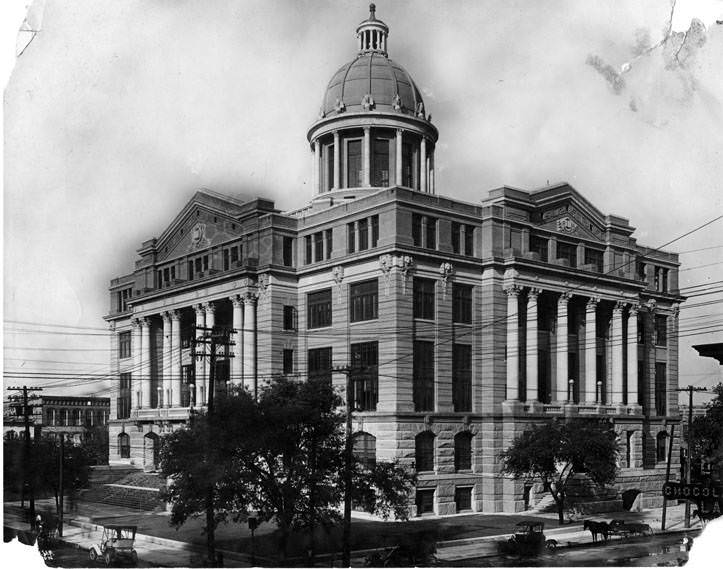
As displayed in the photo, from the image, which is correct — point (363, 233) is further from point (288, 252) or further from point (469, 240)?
point (469, 240)

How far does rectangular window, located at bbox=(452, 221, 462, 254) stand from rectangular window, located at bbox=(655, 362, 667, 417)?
1242 centimetres

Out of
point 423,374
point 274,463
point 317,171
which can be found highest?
point 317,171

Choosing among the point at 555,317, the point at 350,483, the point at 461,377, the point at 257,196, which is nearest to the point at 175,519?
the point at 350,483

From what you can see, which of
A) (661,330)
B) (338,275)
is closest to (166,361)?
(338,275)

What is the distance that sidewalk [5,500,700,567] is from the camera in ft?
65.1

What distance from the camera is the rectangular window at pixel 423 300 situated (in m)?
26.8

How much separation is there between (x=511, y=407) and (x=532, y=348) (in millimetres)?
2804

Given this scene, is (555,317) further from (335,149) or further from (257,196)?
(257,196)

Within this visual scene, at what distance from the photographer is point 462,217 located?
96.0ft

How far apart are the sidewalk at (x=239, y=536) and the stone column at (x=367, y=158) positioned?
12.6 meters

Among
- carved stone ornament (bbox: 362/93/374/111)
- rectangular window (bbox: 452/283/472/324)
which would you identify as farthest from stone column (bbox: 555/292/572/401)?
carved stone ornament (bbox: 362/93/374/111)

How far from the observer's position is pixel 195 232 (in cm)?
2361

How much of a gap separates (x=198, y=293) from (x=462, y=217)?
9137 mm

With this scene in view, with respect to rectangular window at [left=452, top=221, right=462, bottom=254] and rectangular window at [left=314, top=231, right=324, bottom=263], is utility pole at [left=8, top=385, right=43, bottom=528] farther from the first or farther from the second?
rectangular window at [left=452, top=221, right=462, bottom=254]
